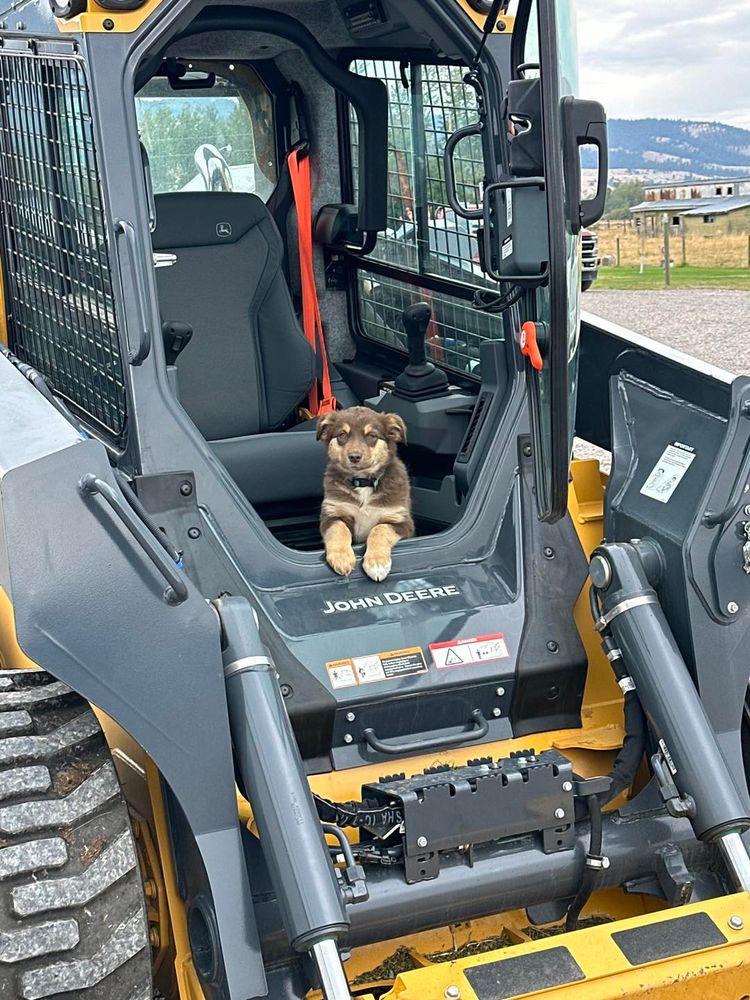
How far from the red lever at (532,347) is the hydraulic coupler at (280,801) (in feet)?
3.22

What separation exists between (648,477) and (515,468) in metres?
0.40

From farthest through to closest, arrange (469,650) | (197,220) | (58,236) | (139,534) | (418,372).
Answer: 1. (197,220)
2. (418,372)
3. (58,236)
4. (469,650)
5. (139,534)

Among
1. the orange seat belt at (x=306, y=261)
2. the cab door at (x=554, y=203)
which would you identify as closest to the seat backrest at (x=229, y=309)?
the orange seat belt at (x=306, y=261)

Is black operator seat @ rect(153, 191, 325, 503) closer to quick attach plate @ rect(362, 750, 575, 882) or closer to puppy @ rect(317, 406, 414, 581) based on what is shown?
puppy @ rect(317, 406, 414, 581)

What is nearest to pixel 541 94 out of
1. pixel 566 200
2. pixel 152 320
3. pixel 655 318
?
pixel 566 200

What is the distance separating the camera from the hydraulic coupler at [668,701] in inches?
125

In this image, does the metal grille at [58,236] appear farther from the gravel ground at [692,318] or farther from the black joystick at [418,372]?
the gravel ground at [692,318]

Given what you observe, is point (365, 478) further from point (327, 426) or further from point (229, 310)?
point (229, 310)

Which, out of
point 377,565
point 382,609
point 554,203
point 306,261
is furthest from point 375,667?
point 306,261

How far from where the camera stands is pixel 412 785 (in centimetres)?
319

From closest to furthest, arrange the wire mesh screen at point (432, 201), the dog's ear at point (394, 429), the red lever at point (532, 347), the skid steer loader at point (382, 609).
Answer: the skid steer loader at point (382, 609) < the red lever at point (532, 347) < the dog's ear at point (394, 429) < the wire mesh screen at point (432, 201)

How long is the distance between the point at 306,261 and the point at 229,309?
52cm

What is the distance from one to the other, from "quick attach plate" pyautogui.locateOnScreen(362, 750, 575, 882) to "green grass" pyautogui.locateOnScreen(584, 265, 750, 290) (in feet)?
71.6

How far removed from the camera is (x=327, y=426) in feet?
14.4
